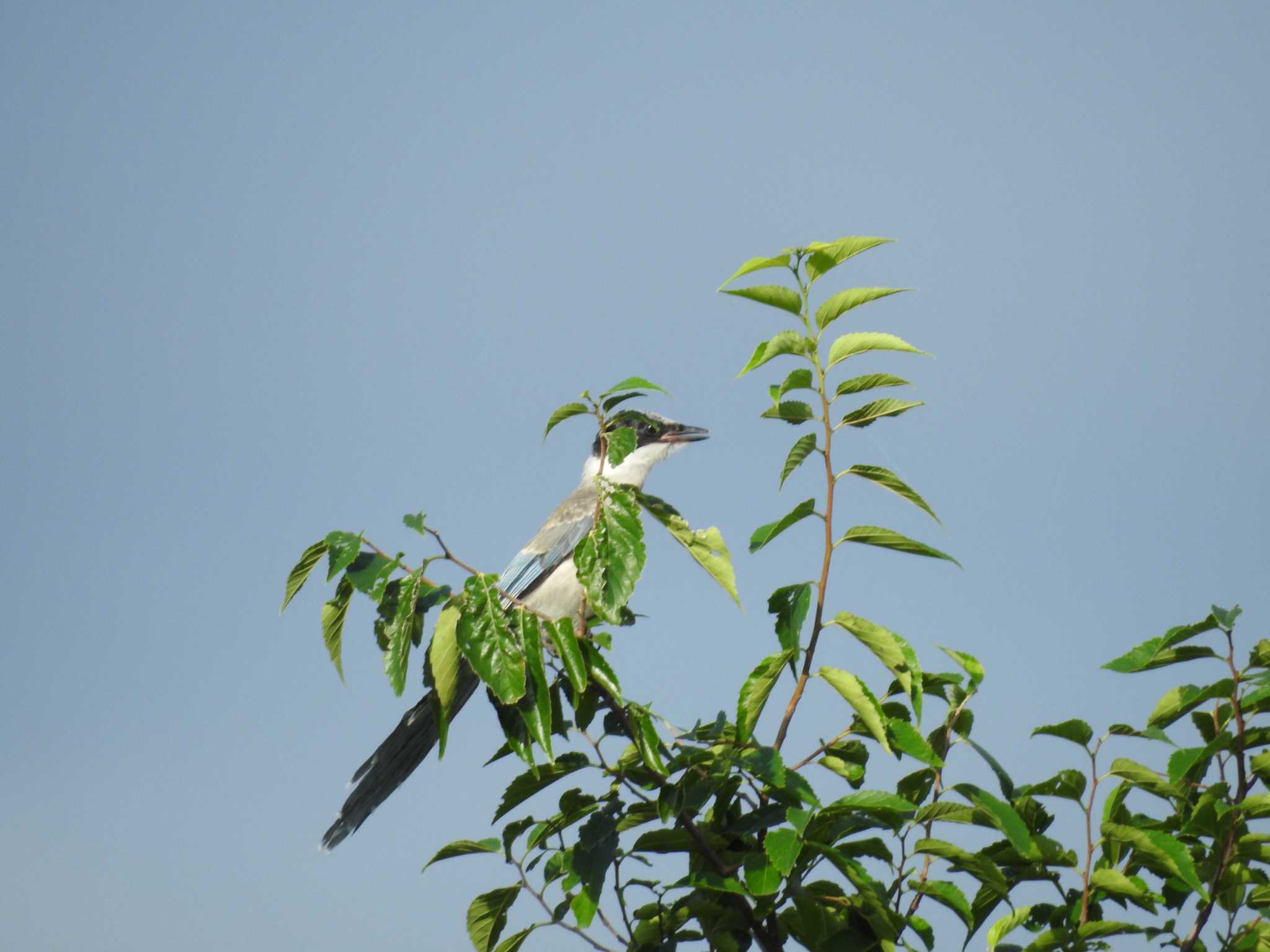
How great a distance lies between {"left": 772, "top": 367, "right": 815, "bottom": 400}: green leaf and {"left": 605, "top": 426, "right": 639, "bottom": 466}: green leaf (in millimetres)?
531

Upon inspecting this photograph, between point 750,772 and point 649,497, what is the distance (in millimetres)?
908

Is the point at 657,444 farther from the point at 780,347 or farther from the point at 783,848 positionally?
the point at 783,848

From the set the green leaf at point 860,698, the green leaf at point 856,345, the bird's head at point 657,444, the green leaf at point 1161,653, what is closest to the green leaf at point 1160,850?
the green leaf at point 1161,653

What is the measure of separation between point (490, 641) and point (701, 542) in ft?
2.60

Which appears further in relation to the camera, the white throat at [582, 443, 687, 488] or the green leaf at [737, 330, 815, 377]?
the white throat at [582, 443, 687, 488]

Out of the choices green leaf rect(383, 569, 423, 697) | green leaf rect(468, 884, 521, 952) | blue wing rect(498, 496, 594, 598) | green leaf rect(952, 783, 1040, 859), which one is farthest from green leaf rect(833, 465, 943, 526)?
blue wing rect(498, 496, 594, 598)

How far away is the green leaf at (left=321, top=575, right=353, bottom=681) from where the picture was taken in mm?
3475

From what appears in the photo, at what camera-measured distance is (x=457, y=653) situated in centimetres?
337

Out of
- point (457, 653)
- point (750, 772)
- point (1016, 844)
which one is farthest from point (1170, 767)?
point (457, 653)

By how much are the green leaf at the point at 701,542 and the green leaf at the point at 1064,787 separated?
4.31ft

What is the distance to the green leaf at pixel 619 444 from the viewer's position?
10.7 ft

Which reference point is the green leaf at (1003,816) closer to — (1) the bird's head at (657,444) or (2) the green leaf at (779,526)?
(2) the green leaf at (779,526)

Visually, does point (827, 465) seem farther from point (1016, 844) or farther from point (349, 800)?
point (349, 800)

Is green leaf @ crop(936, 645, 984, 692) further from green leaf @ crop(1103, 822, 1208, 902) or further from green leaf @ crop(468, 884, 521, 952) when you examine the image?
green leaf @ crop(468, 884, 521, 952)
